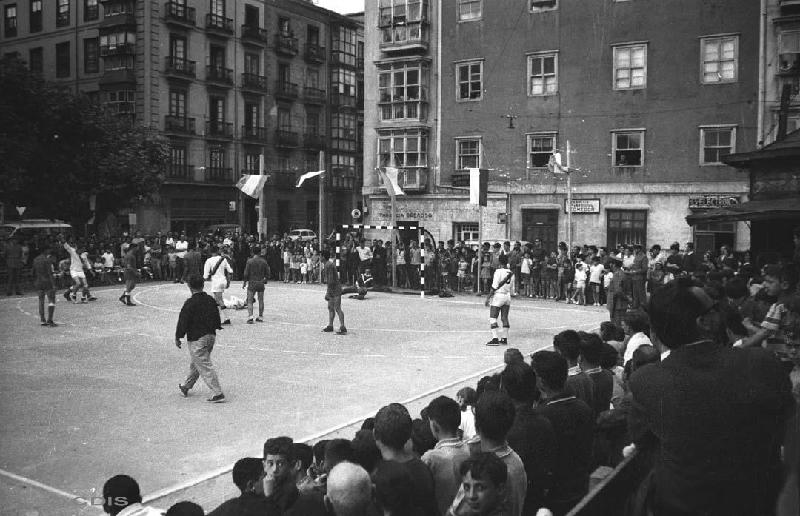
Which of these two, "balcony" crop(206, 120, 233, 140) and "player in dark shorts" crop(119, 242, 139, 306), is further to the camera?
"balcony" crop(206, 120, 233, 140)

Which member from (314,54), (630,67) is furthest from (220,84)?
(630,67)

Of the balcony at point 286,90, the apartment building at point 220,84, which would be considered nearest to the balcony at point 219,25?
the apartment building at point 220,84

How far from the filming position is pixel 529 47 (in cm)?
3578

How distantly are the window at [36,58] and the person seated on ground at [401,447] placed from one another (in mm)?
49312

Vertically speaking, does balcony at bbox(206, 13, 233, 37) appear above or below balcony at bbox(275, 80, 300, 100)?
above

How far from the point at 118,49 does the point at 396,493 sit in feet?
157

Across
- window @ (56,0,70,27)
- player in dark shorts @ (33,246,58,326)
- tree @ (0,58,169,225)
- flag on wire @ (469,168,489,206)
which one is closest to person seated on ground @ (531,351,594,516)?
player in dark shorts @ (33,246,58,326)

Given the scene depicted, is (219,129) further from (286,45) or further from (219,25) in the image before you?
(286,45)

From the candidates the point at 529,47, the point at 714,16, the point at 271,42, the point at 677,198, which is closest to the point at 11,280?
the point at 529,47

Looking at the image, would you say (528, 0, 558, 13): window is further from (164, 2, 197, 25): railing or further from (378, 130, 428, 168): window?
(164, 2, 197, 25): railing

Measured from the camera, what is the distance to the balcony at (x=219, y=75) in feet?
166

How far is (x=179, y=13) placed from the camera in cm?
4812

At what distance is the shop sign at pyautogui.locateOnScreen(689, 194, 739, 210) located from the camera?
1241 inches

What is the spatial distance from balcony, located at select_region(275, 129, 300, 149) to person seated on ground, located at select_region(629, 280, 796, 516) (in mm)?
54634
